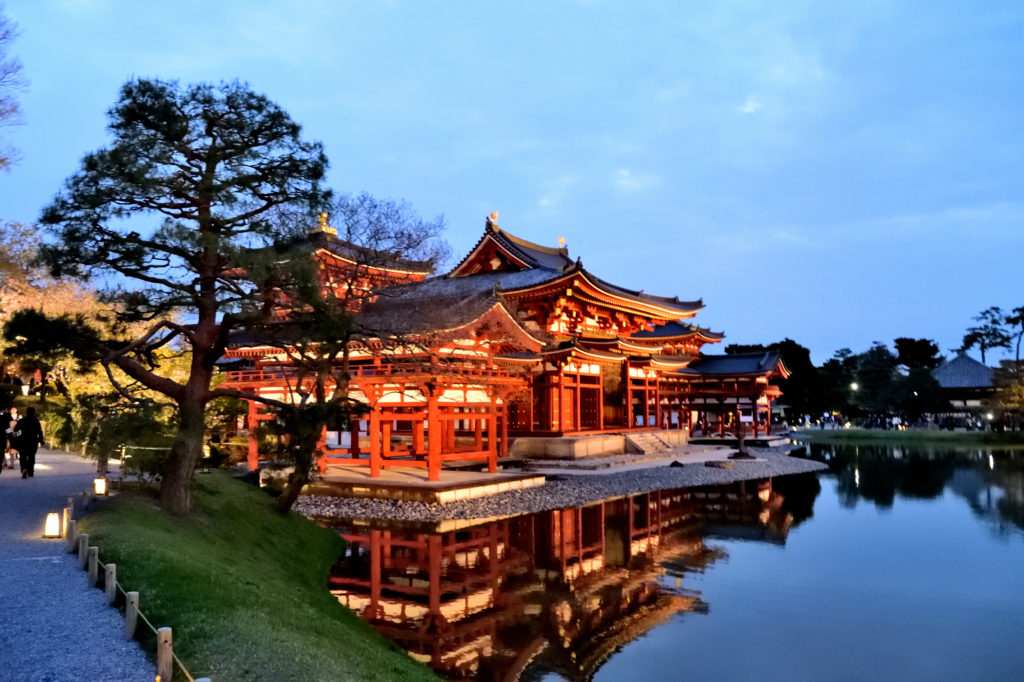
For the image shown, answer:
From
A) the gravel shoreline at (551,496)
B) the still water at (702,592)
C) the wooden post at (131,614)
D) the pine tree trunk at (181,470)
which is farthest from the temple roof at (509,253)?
the wooden post at (131,614)

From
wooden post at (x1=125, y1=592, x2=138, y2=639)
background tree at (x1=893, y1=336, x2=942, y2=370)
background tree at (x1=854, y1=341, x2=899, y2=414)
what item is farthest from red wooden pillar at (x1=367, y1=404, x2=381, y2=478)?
background tree at (x1=893, y1=336, x2=942, y2=370)

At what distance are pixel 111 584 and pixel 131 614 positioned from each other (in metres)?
1.33

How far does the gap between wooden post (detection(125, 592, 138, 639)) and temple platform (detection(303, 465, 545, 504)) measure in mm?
11329

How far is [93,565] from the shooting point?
8.60 metres

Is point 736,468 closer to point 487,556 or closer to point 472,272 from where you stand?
point 472,272

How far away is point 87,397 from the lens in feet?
45.4

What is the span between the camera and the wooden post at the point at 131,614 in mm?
6871

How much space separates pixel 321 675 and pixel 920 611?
352 inches

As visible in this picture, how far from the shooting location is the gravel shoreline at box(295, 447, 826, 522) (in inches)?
693

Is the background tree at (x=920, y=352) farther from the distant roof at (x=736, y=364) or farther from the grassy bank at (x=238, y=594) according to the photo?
the grassy bank at (x=238, y=594)

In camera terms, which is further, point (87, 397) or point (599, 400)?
point (599, 400)

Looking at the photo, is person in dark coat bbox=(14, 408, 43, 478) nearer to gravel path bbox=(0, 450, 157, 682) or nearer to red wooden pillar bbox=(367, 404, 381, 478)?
gravel path bbox=(0, 450, 157, 682)

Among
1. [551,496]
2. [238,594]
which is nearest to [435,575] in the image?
[238,594]

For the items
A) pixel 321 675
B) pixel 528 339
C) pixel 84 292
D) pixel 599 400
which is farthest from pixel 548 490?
pixel 84 292
